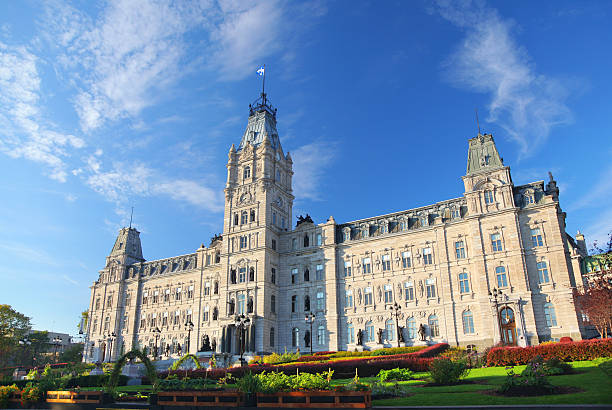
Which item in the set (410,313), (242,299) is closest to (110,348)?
(242,299)

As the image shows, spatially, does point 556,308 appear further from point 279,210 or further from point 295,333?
point 279,210

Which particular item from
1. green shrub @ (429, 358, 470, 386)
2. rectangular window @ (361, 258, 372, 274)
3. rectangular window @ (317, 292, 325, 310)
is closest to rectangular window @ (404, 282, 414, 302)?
rectangular window @ (361, 258, 372, 274)

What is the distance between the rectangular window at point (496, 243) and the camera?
A: 47516 millimetres

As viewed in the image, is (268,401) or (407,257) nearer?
(268,401)

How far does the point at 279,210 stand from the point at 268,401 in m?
48.7

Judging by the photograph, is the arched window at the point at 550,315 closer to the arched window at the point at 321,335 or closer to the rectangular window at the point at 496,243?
the rectangular window at the point at 496,243

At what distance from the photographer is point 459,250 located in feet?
165

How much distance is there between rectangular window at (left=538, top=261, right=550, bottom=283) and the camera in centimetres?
4491

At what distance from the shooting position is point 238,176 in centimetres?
6588

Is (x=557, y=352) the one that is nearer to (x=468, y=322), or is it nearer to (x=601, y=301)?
(x=601, y=301)

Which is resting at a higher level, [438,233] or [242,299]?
[438,233]

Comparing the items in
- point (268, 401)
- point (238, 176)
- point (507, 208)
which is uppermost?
point (238, 176)

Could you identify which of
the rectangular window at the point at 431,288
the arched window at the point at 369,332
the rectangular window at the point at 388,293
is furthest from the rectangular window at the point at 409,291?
the arched window at the point at 369,332

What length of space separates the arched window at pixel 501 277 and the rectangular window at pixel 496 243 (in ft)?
6.33
